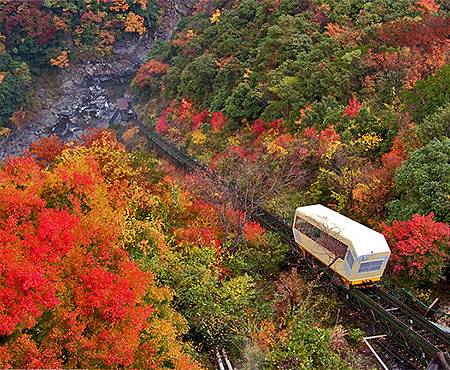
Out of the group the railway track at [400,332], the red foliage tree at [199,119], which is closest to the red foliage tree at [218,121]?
the red foliage tree at [199,119]

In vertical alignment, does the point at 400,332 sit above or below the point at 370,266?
below

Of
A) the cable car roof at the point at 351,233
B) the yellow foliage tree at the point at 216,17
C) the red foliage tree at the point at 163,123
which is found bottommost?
the red foliage tree at the point at 163,123

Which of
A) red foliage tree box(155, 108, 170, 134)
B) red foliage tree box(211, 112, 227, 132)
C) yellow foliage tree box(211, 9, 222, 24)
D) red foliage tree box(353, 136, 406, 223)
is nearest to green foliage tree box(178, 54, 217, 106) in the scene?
red foliage tree box(155, 108, 170, 134)

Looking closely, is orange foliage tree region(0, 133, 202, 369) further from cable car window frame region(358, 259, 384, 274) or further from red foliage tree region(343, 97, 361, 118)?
red foliage tree region(343, 97, 361, 118)

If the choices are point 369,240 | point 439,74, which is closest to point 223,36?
point 439,74

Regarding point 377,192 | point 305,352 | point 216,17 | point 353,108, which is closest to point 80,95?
point 216,17

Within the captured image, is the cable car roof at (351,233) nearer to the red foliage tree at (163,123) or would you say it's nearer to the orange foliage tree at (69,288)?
the orange foliage tree at (69,288)

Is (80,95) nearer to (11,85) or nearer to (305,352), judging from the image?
(11,85)
